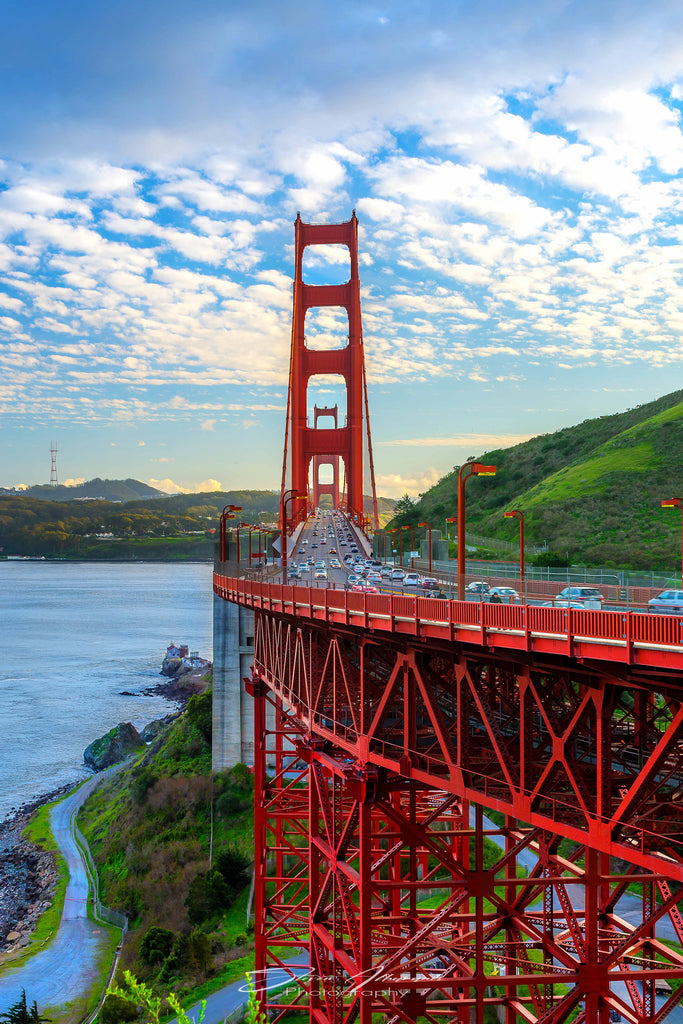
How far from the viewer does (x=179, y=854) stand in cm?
3731

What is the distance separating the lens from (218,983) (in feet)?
85.6

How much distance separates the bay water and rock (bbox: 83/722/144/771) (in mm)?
907

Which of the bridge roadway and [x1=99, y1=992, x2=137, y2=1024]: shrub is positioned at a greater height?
the bridge roadway

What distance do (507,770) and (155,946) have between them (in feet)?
77.7

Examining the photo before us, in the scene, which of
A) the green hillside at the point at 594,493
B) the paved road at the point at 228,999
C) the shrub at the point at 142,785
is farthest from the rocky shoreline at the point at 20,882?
the green hillside at the point at 594,493

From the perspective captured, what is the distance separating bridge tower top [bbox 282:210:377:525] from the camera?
244 feet

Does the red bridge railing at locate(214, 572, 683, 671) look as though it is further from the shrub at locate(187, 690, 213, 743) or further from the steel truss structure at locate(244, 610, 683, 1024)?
the shrub at locate(187, 690, 213, 743)

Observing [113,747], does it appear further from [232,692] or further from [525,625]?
[525,625]

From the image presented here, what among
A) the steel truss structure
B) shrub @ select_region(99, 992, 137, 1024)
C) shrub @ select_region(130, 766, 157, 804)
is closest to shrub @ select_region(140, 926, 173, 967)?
shrub @ select_region(99, 992, 137, 1024)

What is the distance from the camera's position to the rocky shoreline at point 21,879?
34469 millimetres

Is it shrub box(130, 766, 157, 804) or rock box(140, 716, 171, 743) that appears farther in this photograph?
rock box(140, 716, 171, 743)

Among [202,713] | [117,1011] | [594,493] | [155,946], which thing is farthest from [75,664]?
[117,1011]

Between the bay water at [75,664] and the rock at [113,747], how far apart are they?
91 cm

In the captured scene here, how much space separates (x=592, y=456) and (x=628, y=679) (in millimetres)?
74495
